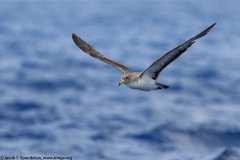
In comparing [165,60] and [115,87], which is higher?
[115,87]

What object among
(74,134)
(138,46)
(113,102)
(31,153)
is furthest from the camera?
(138,46)

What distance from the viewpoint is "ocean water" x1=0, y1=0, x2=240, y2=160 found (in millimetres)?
29391

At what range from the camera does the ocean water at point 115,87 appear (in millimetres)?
29391

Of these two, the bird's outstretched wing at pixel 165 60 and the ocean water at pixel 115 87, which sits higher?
the ocean water at pixel 115 87

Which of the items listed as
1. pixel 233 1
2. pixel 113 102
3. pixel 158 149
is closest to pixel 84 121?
pixel 113 102

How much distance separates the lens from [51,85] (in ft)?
136

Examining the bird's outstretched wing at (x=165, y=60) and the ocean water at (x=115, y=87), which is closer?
the bird's outstretched wing at (x=165, y=60)

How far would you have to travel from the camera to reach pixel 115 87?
4012 cm

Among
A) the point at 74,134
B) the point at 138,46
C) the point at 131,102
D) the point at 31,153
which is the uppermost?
the point at 138,46

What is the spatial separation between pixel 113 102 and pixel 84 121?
3409 mm

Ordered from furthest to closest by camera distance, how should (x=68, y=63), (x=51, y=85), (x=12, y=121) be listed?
(x=68, y=63)
(x=51, y=85)
(x=12, y=121)

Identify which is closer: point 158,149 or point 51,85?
point 158,149

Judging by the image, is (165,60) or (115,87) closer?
(165,60)

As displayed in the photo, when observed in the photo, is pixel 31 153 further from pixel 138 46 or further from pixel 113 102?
pixel 138 46
